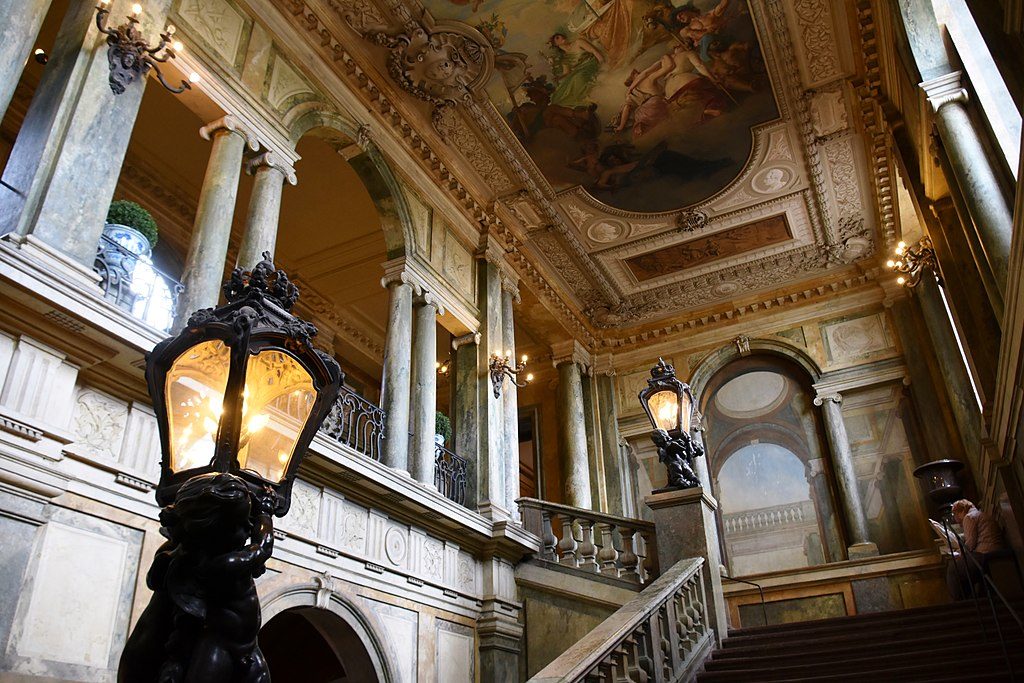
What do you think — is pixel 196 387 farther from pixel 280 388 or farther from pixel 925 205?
pixel 925 205

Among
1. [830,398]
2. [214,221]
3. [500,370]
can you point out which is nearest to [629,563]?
[500,370]

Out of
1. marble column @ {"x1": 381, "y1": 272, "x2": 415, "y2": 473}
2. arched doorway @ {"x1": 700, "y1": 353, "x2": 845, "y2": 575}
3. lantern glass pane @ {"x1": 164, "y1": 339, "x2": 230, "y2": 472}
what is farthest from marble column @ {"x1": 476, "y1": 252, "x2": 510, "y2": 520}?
lantern glass pane @ {"x1": 164, "y1": 339, "x2": 230, "y2": 472}

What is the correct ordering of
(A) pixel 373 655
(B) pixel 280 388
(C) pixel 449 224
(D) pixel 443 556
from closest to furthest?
(B) pixel 280 388 < (A) pixel 373 655 < (D) pixel 443 556 < (C) pixel 449 224

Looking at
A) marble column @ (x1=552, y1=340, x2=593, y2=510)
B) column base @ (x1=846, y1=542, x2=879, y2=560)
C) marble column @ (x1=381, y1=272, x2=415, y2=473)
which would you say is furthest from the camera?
marble column @ (x1=552, y1=340, x2=593, y2=510)

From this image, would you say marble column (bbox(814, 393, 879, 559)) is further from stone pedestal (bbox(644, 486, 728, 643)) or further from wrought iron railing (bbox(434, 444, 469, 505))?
wrought iron railing (bbox(434, 444, 469, 505))

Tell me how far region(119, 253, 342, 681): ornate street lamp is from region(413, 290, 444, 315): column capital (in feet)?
21.5

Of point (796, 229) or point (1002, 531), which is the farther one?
point (796, 229)

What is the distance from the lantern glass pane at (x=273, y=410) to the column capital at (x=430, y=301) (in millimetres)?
6720

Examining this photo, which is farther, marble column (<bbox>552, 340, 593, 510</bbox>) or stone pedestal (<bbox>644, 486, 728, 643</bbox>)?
marble column (<bbox>552, 340, 593, 510</bbox>)

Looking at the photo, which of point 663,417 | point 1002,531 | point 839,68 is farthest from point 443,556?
point 839,68

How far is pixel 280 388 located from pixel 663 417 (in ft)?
17.4

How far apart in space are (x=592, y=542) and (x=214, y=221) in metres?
5.47

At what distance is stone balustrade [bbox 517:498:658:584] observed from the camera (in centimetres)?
831

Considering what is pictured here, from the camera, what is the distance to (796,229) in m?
13.3
